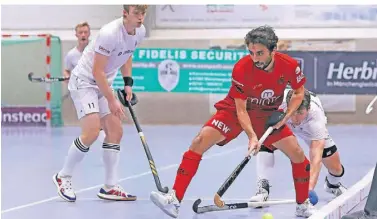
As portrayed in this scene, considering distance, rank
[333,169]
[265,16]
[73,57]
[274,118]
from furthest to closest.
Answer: [265,16], [73,57], [333,169], [274,118]

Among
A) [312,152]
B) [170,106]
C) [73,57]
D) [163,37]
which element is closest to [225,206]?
[312,152]

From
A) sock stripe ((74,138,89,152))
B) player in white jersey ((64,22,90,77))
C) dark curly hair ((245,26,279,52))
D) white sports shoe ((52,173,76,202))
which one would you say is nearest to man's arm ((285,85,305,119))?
dark curly hair ((245,26,279,52))

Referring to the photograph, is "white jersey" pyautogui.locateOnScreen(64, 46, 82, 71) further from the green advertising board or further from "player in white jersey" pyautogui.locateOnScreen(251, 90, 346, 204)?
the green advertising board

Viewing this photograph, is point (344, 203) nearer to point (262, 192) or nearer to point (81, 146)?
point (262, 192)

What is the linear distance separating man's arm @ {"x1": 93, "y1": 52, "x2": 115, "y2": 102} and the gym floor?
711mm

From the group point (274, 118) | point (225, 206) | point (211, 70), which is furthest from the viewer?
point (211, 70)

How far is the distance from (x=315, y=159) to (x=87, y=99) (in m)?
1.52

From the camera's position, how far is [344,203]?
15.6ft

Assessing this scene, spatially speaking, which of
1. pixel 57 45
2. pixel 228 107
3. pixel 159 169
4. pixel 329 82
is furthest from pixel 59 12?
pixel 228 107

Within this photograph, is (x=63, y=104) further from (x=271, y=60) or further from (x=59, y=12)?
(x=271, y=60)

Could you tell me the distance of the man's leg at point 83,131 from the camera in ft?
18.2

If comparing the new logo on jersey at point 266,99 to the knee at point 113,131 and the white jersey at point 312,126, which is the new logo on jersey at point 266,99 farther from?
the knee at point 113,131

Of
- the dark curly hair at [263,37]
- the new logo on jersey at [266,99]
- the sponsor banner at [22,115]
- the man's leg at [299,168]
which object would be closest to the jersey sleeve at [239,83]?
the new logo on jersey at [266,99]

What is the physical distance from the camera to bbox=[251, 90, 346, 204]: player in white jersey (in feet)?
17.4
